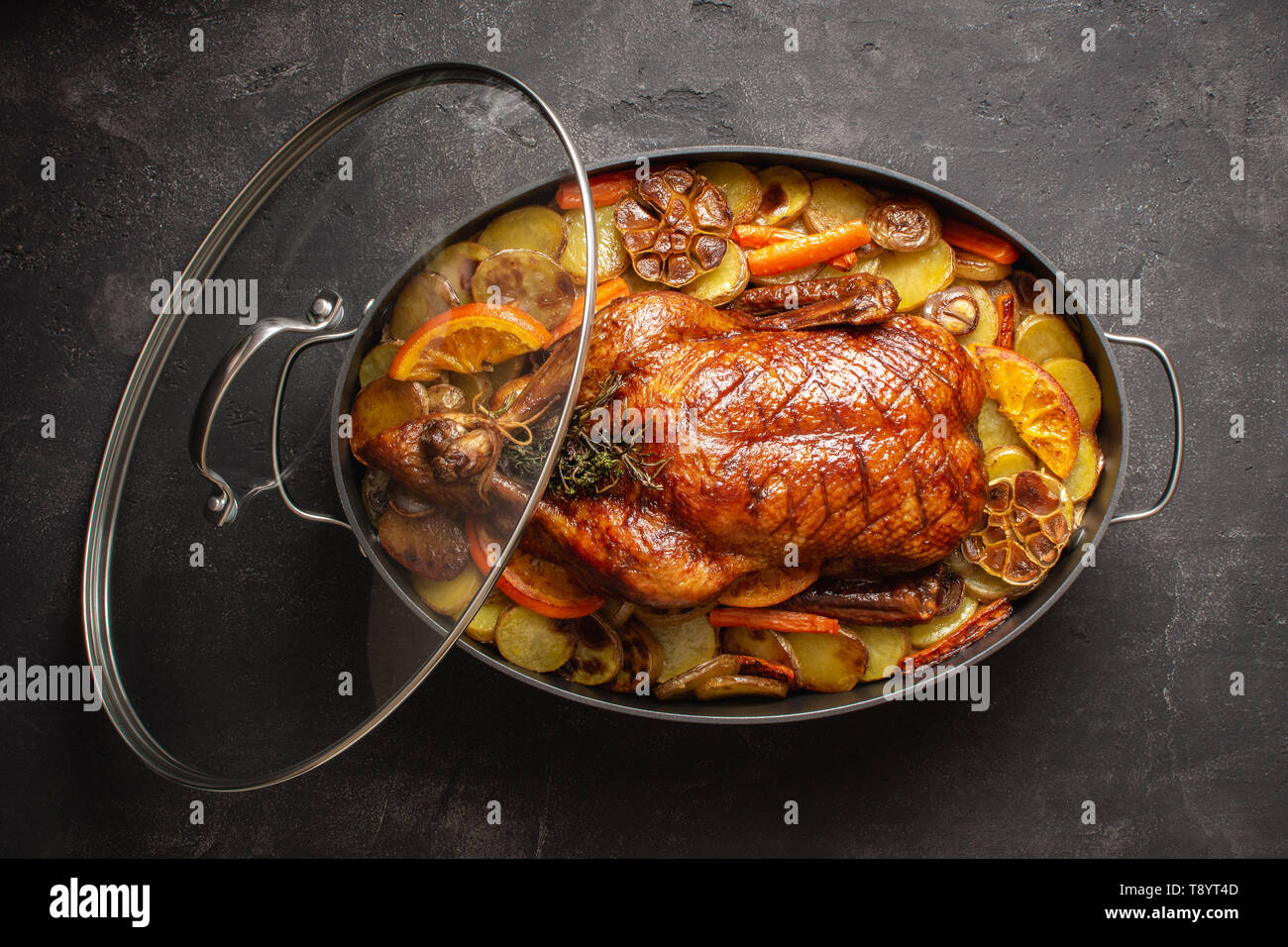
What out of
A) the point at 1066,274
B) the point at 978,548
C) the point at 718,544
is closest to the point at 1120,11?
the point at 1066,274

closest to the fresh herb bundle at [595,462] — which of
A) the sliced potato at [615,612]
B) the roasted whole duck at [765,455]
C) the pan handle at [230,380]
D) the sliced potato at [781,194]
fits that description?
the roasted whole duck at [765,455]

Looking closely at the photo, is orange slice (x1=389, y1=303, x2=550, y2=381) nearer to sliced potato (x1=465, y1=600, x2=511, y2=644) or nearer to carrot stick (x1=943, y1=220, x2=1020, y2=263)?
sliced potato (x1=465, y1=600, x2=511, y2=644)

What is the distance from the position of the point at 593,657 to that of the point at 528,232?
1.17m

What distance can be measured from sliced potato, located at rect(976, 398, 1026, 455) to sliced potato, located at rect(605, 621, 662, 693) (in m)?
1.10

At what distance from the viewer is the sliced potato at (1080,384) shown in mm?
2439

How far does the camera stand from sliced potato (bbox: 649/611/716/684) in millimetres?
2426

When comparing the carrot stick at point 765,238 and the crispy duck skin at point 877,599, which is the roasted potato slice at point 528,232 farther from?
the crispy duck skin at point 877,599

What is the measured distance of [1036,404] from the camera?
7.82 ft

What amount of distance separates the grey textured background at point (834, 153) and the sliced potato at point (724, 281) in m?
0.60

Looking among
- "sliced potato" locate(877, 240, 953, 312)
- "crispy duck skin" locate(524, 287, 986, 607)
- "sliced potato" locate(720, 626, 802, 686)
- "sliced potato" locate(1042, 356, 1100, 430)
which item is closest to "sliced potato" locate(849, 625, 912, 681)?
"sliced potato" locate(720, 626, 802, 686)

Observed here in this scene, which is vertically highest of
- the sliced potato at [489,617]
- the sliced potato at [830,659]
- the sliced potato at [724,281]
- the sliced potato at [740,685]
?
the sliced potato at [724,281]

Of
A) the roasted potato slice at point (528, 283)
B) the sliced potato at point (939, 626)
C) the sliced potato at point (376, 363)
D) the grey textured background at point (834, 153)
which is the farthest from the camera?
the grey textured background at point (834, 153)

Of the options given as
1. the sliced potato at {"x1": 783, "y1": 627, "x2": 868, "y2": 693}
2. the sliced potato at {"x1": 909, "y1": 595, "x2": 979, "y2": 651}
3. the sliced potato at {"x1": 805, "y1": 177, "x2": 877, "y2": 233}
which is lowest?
the sliced potato at {"x1": 783, "y1": 627, "x2": 868, "y2": 693}

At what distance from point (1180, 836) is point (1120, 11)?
2.68m
